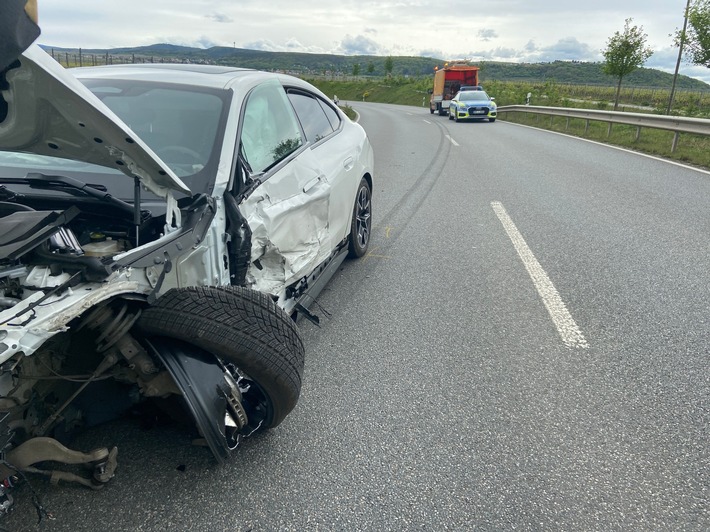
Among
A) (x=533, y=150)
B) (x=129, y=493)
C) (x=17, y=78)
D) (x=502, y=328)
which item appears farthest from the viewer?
(x=533, y=150)

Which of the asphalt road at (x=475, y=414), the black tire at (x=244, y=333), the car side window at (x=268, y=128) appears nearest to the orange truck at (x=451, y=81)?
Result: the asphalt road at (x=475, y=414)

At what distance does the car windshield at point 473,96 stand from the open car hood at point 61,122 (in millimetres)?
25580

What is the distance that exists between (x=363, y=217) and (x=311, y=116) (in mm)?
1253

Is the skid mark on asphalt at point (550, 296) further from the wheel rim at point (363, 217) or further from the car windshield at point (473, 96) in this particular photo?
the car windshield at point (473, 96)

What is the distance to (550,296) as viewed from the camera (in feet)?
14.8

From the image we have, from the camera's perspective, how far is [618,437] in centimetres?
273

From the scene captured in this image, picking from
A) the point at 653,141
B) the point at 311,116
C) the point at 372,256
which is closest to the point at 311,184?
the point at 311,116

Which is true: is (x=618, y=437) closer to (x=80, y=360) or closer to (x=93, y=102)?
(x=80, y=360)

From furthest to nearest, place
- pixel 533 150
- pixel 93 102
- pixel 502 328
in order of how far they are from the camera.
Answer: pixel 533 150 < pixel 502 328 < pixel 93 102

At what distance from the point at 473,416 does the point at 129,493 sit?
1750mm

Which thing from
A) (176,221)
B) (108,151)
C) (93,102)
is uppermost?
(93,102)

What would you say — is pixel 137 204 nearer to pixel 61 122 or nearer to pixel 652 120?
pixel 61 122

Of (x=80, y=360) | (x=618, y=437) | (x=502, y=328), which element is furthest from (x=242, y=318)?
(x=502, y=328)

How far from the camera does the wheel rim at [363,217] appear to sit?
5156mm
